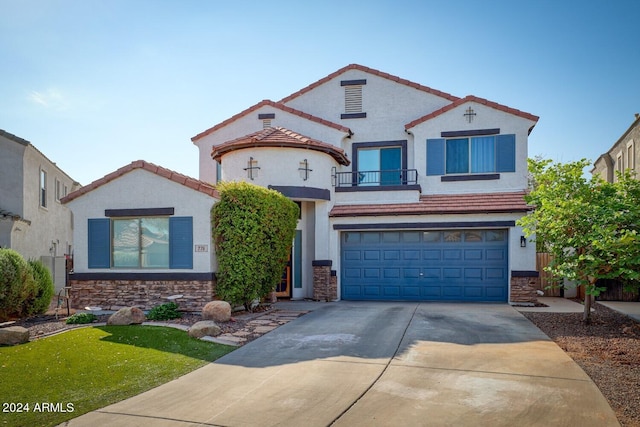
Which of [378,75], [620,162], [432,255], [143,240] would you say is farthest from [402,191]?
[620,162]

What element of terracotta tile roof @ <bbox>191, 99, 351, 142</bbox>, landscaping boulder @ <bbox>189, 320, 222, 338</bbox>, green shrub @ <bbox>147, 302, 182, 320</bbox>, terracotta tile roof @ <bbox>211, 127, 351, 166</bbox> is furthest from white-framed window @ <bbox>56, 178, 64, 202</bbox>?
landscaping boulder @ <bbox>189, 320, 222, 338</bbox>

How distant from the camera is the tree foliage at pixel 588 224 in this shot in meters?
9.89

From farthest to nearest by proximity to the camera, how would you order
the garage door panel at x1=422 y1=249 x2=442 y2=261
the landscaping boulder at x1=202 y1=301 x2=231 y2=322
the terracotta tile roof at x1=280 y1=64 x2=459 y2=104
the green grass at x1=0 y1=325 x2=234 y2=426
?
the terracotta tile roof at x1=280 y1=64 x2=459 y2=104
the garage door panel at x1=422 y1=249 x2=442 y2=261
the landscaping boulder at x1=202 y1=301 x2=231 y2=322
the green grass at x1=0 y1=325 x2=234 y2=426

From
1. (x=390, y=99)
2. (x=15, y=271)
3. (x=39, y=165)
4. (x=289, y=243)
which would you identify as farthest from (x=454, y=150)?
(x=39, y=165)

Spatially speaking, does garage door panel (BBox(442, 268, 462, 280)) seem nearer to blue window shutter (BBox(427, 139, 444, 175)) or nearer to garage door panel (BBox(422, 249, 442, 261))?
garage door panel (BBox(422, 249, 442, 261))

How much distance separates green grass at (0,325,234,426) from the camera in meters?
6.04

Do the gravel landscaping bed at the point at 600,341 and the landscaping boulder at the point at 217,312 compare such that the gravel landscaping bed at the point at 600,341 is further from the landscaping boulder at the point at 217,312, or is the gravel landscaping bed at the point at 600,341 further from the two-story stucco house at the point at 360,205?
the two-story stucco house at the point at 360,205

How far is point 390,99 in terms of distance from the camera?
62.4 feet

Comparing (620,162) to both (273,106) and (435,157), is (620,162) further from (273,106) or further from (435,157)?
(273,106)

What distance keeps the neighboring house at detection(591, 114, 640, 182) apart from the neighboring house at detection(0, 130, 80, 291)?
24693mm

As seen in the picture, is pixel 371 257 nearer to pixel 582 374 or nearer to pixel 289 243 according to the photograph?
pixel 289 243

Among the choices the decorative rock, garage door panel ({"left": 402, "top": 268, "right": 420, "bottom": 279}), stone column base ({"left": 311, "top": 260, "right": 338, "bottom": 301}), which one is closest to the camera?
the decorative rock

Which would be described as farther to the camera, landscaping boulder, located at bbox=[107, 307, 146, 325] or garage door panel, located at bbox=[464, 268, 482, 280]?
garage door panel, located at bbox=[464, 268, 482, 280]

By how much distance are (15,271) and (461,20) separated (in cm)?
1393
